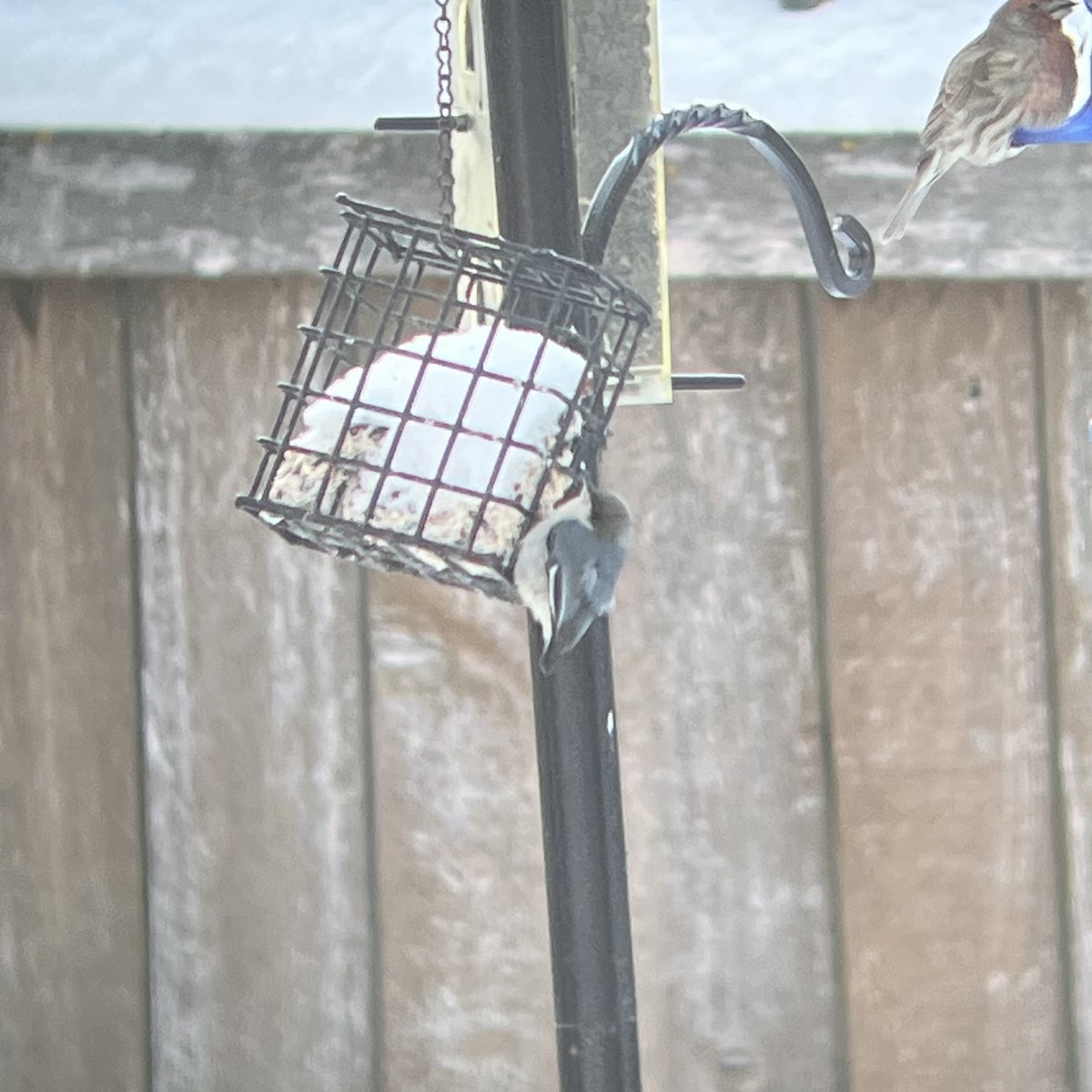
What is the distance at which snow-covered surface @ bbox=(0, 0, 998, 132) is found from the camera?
186cm

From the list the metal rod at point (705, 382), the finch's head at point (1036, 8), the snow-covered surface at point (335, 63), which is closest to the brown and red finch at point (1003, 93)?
the finch's head at point (1036, 8)

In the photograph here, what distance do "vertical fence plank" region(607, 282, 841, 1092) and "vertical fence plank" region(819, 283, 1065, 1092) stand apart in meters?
0.04

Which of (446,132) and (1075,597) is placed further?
(1075,597)

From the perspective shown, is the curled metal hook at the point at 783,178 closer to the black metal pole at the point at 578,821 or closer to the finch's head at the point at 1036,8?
the black metal pole at the point at 578,821

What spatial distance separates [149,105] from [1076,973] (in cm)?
125

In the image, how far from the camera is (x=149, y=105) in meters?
1.86

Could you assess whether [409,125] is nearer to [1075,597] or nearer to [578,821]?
[578,821]

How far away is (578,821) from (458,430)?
0.93ft

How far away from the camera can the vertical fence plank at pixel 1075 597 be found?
1930 mm

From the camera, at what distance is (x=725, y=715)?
1.93 m

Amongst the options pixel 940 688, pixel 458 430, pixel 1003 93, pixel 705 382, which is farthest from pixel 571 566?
pixel 940 688

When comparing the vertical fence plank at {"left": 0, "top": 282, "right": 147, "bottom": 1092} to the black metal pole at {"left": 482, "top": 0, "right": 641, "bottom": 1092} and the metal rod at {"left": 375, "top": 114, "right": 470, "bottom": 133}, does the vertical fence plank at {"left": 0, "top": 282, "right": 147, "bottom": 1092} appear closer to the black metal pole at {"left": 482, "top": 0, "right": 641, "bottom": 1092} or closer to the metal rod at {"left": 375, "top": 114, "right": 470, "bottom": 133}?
the metal rod at {"left": 375, "top": 114, "right": 470, "bottom": 133}

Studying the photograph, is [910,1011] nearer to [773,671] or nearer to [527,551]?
[773,671]

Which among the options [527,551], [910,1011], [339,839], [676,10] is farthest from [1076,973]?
[676,10]
